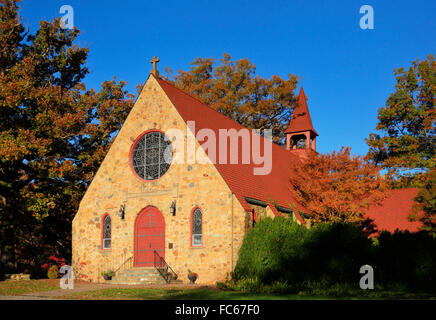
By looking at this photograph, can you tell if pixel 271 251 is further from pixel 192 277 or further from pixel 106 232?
pixel 106 232

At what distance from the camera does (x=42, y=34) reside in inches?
1160

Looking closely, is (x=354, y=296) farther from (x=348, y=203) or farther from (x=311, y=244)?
(x=348, y=203)

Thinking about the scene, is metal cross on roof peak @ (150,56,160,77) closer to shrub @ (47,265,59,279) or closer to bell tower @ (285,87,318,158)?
→ shrub @ (47,265,59,279)

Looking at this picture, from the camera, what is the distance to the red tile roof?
2928 centimetres

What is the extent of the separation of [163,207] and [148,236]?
1683 mm

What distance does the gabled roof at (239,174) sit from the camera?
21.8m

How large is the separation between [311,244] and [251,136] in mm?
11529

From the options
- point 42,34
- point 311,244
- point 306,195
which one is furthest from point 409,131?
Result: point 42,34

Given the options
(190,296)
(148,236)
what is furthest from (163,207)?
(190,296)

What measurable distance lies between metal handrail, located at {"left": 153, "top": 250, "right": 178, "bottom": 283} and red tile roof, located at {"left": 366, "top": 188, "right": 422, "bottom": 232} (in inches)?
585

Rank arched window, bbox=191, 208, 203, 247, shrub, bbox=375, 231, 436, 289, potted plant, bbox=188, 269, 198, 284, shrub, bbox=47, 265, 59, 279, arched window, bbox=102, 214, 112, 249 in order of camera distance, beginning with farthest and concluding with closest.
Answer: shrub, bbox=47, 265, 59, 279 < arched window, bbox=102, 214, 112, 249 < arched window, bbox=191, 208, 203, 247 < potted plant, bbox=188, 269, 198, 284 < shrub, bbox=375, 231, 436, 289

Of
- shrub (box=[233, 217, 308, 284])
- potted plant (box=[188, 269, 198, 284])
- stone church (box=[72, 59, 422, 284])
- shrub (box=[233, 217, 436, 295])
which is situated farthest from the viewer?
stone church (box=[72, 59, 422, 284])

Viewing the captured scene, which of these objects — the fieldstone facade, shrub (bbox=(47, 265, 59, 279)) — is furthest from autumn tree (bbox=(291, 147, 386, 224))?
shrub (bbox=(47, 265, 59, 279))

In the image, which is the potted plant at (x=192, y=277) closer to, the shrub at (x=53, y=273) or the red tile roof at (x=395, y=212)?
the shrub at (x=53, y=273)
